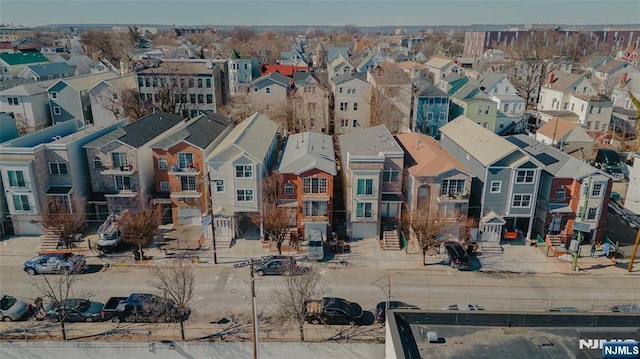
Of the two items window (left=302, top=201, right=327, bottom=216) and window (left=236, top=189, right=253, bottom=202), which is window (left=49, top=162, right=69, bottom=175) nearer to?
window (left=236, top=189, right=253, bottom=202)

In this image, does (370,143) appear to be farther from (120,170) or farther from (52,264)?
(52,264)

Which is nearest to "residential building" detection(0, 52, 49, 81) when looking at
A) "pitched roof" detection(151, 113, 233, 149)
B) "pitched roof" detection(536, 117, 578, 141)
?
"pitched roof" detection(151, 113, 233, 149)

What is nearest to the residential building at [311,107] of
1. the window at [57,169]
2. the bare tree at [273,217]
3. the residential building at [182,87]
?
the residential building at [182,87]

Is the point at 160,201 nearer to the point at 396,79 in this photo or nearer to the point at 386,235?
the point at 386,235

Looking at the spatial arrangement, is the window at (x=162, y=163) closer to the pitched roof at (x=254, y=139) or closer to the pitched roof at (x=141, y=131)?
the pitched roof at (x=141, y=131)

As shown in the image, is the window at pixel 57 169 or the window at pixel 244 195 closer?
the window at pixel 244 195

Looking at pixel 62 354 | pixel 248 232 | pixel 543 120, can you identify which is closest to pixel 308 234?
pixel 248 232

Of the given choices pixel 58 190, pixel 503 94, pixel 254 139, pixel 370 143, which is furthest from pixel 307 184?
pixel 503 94
